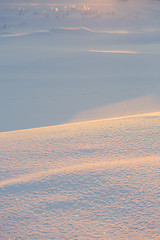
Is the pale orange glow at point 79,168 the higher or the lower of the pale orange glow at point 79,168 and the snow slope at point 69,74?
the lower

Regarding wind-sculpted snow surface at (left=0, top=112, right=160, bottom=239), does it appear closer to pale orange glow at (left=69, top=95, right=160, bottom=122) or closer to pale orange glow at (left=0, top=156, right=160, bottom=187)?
pale orange glow at (left=0, top=156, right=160, bottom=187)

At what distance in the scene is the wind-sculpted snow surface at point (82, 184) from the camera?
4.04ft

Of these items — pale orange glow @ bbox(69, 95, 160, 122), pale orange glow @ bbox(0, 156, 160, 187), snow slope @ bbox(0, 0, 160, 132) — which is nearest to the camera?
pale orange glow @ bbox(0, 156, 160, 187)

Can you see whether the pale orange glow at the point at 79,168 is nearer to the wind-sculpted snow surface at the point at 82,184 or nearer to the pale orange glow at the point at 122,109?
the wind-sculpted snow surface at the point at 82,184

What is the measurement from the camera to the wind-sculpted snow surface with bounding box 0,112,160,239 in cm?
123

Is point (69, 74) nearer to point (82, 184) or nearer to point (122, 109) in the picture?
point (122, 109)

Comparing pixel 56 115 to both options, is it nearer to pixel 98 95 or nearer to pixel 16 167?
pixel 98 95

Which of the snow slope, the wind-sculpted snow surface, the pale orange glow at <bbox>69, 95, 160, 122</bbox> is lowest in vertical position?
the wind-sculpted snow surface

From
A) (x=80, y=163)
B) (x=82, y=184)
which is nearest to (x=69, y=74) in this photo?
(x=80, y=163)

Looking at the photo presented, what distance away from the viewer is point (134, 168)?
5.49ft

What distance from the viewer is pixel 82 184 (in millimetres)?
1538

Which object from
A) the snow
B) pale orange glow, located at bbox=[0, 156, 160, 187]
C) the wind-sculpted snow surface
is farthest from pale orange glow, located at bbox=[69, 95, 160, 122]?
pale orange glow, located at bbox=[0, 156, 160, 187]

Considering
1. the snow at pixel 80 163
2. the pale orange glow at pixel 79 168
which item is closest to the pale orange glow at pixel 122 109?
the snow at pixel 80 163

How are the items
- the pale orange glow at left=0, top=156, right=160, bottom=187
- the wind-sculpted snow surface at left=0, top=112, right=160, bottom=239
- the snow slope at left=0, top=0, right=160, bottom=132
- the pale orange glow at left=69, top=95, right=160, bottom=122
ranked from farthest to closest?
the snow slope at left=0, top=0, right=160, bottom=132 → the pale orange glow at left=69, top=95, right=160, bottom=122 → the pale orange glow at left=0, top=156, right=160, bottom=187 → the wind-sculpted snow surface at left=0, top=112, right=160, bottom=239
